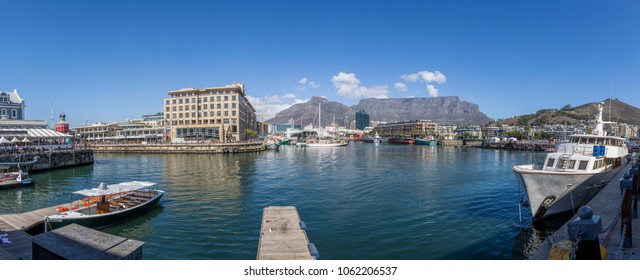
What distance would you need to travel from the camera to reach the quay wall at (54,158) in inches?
1941

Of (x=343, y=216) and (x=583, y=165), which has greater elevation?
(x=583, y=165)

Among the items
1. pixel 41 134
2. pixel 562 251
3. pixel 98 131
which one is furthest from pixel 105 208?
pixel 98 131

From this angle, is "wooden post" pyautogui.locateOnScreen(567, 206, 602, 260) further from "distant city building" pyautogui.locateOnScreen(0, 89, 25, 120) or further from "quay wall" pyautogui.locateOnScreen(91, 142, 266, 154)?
"distant city building" pyautogui.locateOnScreen(0, 89, 25, 120)

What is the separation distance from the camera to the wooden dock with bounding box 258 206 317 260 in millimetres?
11945

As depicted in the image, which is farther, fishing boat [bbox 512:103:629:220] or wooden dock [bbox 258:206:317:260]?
fishing boat [bbox 512:103:629:220]

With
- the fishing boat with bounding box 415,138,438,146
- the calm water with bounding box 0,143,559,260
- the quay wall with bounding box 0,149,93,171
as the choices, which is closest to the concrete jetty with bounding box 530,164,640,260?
the calm water with bounding box 0,143,559,260

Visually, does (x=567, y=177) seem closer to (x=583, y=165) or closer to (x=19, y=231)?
(x=583, y=165)

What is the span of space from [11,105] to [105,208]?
127m

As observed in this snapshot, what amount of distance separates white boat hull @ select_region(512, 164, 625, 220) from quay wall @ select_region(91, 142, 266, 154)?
80.8 metres

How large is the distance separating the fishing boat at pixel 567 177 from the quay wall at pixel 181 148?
80.7 m

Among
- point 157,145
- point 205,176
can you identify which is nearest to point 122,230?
point 205,176

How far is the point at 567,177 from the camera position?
800 inches

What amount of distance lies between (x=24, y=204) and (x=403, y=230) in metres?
30.7

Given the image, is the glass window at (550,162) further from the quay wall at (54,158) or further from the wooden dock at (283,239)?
the quay wall at (54,158)
